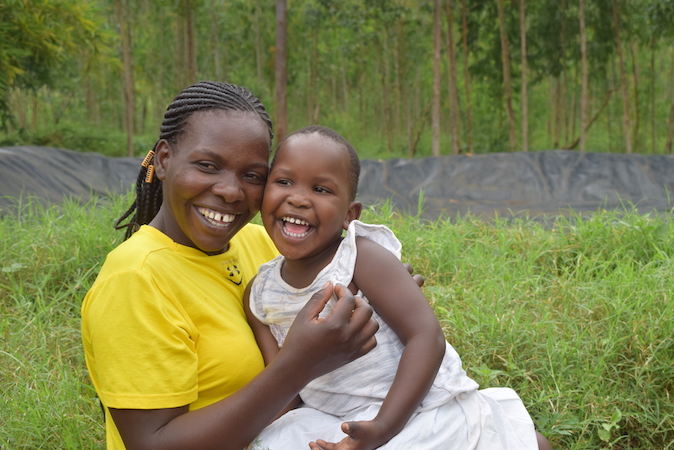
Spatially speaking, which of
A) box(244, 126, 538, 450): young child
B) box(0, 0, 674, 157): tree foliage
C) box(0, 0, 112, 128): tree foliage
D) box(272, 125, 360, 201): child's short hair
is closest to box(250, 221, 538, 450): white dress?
box(244, 126, 538, 450): young child

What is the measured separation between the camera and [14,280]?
325cm

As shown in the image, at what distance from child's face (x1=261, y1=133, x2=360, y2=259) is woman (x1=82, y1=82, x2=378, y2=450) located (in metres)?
0.06

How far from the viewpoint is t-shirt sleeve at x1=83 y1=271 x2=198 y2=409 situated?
3.54ft

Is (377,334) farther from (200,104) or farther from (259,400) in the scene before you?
(200,104)

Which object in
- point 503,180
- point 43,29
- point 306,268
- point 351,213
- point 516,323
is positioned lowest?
point 503,180

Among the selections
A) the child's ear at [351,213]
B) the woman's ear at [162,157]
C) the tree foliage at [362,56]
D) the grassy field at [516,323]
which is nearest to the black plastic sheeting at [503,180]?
the tree foliage at [362,56]

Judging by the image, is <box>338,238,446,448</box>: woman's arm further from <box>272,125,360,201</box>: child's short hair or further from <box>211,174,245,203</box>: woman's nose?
<box>211,174,245,203</box>: woman's nose

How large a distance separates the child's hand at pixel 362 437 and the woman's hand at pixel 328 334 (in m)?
0.14

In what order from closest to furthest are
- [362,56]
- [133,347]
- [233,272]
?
[133,347], [233,272], [362,56]

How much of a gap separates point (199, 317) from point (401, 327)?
17.6 inches

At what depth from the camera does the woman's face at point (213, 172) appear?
1264 millimetres

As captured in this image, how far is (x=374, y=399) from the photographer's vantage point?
126 cm

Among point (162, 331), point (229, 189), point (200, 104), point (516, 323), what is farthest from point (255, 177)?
point (516, 323)

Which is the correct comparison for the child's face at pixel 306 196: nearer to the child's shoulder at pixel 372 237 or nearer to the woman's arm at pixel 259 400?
the child's shoulder at pixel 372 237
